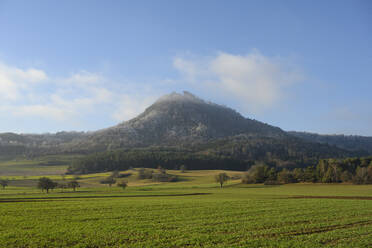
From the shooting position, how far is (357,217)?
123 ft

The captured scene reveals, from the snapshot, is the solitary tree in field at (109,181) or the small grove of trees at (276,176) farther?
the solitary tree in field at (109,181)

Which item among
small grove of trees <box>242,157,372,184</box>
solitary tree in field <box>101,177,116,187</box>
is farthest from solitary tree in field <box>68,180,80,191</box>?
small grove of trees <box>242,157,372,184</box>

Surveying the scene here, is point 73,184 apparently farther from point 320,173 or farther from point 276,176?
point 320,173

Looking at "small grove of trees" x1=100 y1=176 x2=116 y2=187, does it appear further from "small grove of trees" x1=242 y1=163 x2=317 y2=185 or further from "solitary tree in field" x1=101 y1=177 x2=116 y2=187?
"small grove of trees" x1=242 y1=163 x2=317 y2=185

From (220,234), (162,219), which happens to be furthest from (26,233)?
(220,234)

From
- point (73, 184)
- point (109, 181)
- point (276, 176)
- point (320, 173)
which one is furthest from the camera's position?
point (109, 181)

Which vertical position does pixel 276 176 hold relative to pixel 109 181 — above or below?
above

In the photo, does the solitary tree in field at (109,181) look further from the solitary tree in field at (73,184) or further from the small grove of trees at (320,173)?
the small grove of trees at (320,173)

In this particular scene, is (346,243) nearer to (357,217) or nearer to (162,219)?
(357,217)

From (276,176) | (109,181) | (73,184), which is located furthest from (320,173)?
(73,184)

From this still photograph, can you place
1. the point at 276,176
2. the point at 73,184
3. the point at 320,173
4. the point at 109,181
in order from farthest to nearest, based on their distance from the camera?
the point at 109,181
the point at 276,176
the point at 320,173
the point at 73,184

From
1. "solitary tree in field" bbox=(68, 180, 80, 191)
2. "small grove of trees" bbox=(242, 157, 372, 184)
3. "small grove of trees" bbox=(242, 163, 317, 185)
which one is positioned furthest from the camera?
"small grove of trees" bbox=(242, 163, 317, 185)

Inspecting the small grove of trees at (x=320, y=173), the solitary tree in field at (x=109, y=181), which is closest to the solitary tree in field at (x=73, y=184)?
the solitary tree in field at (x=109, y=181)

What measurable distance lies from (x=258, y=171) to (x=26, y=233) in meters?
123
